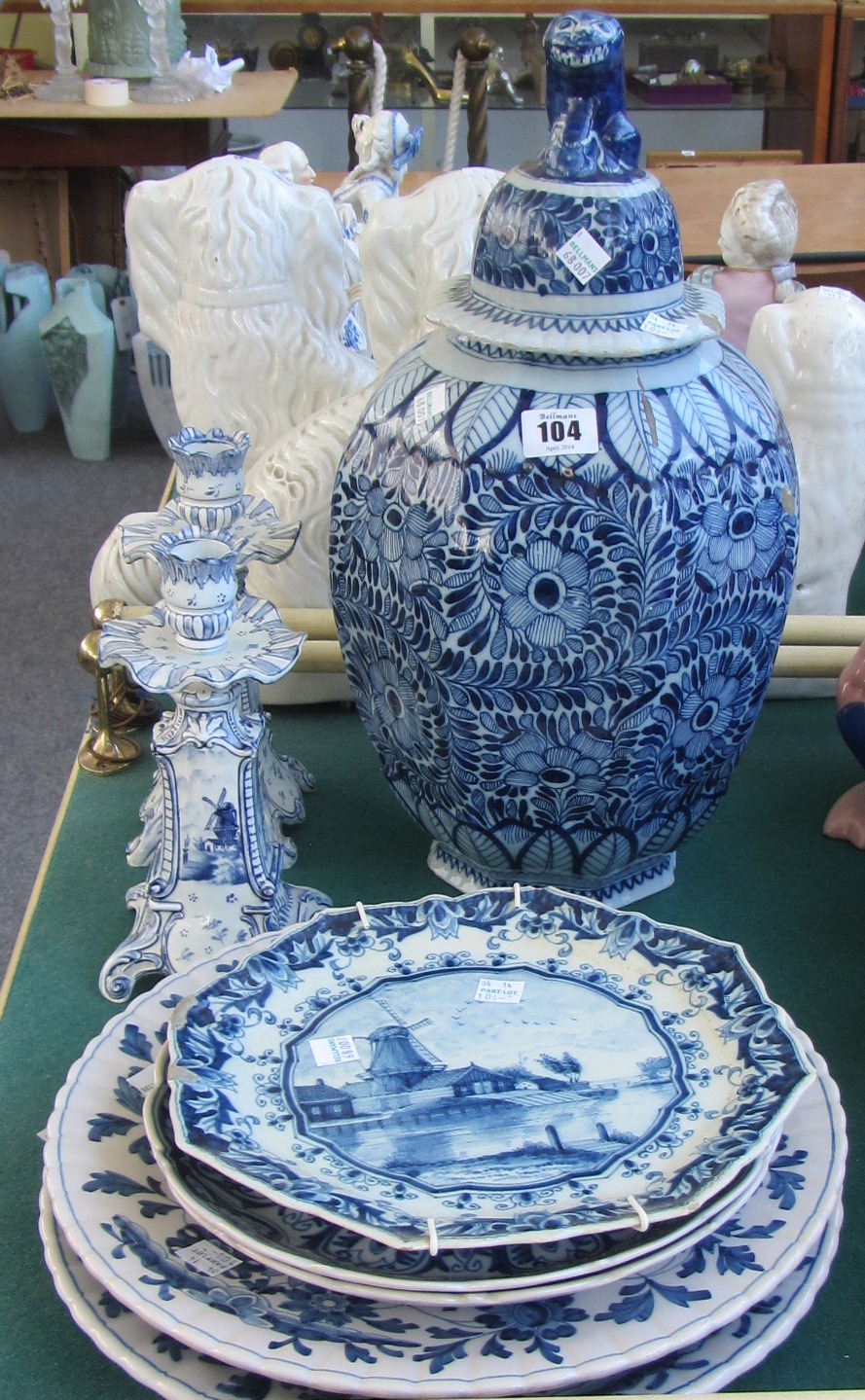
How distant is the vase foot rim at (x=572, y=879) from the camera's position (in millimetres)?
912

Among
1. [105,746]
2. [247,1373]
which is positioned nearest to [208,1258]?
[247,1373]

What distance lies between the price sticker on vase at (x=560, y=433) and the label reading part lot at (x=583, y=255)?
0.07 meters

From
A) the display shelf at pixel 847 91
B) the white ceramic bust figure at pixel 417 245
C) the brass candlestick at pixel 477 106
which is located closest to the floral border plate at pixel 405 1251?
the white ceramic bust figure at pixel 417 245

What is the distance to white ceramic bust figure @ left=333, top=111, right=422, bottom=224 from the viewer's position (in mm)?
1499

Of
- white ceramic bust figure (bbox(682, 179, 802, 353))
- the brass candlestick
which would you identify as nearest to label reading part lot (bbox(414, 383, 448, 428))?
white ceramic bust figure (bbox(682, 179, 802, 353))

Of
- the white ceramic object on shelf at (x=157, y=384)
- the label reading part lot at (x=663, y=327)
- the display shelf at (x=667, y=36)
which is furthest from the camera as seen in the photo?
the display shelf at (x=667, y=36)

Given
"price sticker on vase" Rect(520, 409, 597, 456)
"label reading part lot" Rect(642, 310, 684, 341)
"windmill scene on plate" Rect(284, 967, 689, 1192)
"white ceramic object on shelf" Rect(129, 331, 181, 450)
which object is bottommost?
"white ceramic object on shelf" Rect(129, 331, 181, 450)

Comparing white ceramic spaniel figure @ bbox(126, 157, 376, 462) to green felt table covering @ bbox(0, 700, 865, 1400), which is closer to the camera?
green felt table covering @ bbox(0, 700, 865, 1400)

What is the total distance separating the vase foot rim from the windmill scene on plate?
6.3 inches

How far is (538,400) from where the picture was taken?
2.50ft

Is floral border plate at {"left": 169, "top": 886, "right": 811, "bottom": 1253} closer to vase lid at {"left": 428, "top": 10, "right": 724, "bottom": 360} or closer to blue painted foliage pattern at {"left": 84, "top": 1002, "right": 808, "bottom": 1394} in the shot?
blue painted foliage pattern at {"left": 84, "top": 1002, "right": 808, "bottom": 1394}

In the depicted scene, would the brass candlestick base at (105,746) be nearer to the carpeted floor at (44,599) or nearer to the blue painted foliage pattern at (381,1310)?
the blue painted foliage pattern at (381,1310)

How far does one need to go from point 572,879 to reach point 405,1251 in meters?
0.33

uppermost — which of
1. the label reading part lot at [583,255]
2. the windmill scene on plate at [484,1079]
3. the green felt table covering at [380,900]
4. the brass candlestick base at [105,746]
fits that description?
the label reading part lot at [583,255]
